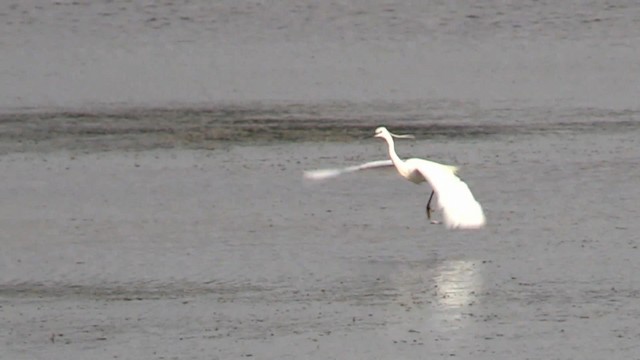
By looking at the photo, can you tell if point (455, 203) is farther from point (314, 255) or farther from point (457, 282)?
point (314, 255)

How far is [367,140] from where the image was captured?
18156mm

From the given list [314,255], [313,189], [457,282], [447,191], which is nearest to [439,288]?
[457,282]

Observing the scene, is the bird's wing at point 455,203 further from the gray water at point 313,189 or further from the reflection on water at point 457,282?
the gray water at point 313,189

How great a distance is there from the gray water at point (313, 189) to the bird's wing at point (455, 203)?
475 millimetres

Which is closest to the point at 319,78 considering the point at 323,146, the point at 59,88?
the point at 59,88

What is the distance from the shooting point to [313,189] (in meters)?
15.6

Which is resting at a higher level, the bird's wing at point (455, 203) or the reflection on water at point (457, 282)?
the bird's wing at point (455, 203)

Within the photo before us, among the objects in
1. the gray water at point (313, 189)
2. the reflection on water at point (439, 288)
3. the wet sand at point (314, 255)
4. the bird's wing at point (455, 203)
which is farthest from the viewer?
the bird's wing at point (455, 203)

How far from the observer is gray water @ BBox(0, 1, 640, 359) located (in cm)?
1118

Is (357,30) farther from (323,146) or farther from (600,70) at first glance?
(323,146)

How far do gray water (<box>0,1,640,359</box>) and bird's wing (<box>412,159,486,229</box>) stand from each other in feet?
1.56

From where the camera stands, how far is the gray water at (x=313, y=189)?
11180mm

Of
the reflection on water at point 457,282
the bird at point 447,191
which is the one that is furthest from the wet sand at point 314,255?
the bird at point 447,191

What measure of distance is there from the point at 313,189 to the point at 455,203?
Result: 3534 millimetres
